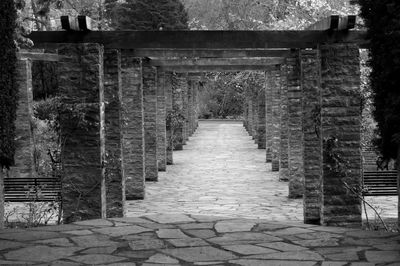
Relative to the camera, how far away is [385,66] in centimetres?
671

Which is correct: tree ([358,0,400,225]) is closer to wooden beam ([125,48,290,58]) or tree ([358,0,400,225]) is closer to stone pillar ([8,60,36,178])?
wooden beam ([125,48,290,58])

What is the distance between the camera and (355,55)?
8.81 m

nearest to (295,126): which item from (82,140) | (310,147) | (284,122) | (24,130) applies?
(284,122)

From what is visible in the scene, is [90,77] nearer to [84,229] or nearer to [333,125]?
[84,229]

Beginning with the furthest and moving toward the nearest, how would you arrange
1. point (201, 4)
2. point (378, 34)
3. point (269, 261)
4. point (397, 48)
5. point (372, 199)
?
point (201, 4), point (372, 199), point (378, 34), point (397, 48), point (269, 261)

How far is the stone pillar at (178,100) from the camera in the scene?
2263 cm

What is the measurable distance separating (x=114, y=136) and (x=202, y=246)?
4258 mm

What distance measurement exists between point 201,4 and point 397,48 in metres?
45.0

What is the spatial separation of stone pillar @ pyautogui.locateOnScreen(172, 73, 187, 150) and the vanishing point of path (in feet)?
2.74

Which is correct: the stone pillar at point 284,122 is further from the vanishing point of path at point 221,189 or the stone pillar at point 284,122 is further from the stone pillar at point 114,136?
the stone pillar at point 114,136

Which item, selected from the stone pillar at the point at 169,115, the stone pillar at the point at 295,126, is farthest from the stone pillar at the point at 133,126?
the stone pillar at the point at 169,115

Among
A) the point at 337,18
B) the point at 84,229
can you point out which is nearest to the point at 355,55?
the point at 337,18

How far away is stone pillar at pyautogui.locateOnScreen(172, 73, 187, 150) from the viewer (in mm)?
22634

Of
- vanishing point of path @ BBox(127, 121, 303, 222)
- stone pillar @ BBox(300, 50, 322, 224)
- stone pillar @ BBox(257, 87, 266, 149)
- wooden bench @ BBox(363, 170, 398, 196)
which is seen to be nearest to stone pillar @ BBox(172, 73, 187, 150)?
vanishing point of path @ BBox(127, 121, 303, 222)
